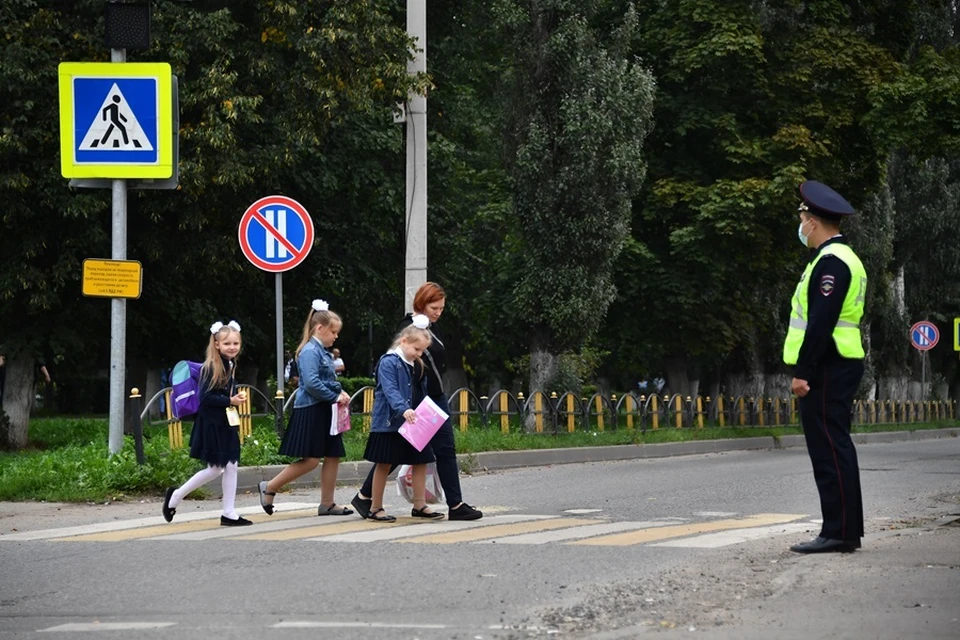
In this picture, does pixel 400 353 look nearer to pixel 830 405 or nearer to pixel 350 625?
pixel 830 405

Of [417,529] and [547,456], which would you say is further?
[547,456]

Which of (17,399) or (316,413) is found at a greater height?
(17,399)

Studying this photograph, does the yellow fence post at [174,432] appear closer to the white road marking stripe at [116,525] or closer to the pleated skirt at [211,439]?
the white road marking stripe at [116,525]

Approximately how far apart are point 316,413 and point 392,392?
3.47 feet

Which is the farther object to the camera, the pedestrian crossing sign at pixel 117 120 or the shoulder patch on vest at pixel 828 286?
the pedestrian crossing sign at pixel 117 120

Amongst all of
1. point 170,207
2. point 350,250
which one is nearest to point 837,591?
point 170,207

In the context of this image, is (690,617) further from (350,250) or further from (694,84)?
(694,84)

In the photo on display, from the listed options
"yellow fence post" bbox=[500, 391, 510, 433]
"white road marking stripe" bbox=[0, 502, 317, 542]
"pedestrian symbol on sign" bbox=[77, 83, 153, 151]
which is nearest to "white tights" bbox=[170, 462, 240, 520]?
"white road marking stripe" bbox=[0, 502, 317, 542]

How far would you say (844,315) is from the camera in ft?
31.2

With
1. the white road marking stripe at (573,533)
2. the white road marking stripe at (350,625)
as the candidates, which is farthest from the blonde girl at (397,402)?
the white road marking stripe at (350,625)

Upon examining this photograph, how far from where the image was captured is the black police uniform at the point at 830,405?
31.0ft

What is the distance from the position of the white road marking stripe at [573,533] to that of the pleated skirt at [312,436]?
2.11 metres

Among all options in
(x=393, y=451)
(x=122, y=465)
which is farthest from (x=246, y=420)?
(x=393, y=451)

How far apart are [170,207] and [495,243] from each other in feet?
46.2
